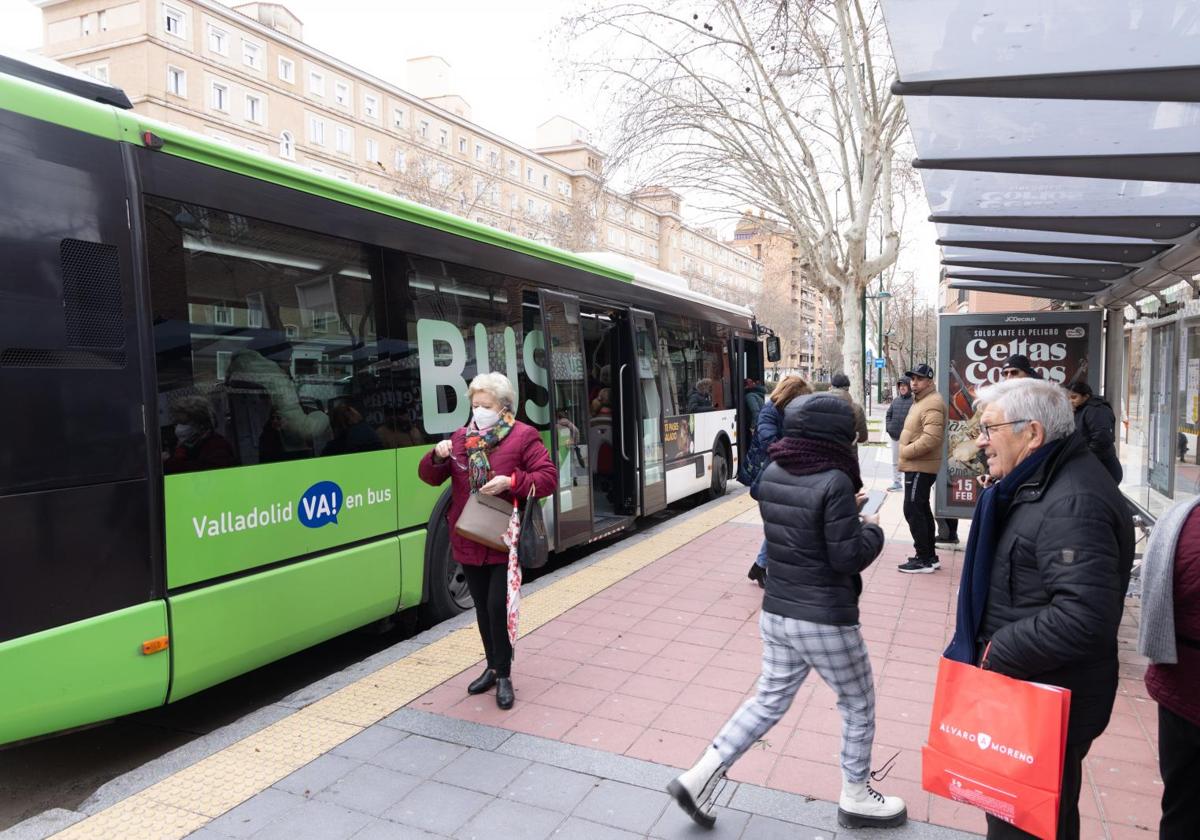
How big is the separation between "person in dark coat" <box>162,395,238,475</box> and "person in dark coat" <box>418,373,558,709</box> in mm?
994

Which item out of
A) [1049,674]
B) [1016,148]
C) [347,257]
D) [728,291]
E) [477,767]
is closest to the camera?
[1049,674]

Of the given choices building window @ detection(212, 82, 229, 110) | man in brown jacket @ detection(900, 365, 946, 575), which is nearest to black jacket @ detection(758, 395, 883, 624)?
man in brown jacket @ detection(900, 365, 946, 575)

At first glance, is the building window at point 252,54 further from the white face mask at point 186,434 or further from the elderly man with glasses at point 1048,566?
the elderly man with glasses at point 1048,566

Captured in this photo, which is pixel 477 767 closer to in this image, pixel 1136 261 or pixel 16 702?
pixel 16 702

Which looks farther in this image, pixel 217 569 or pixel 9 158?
pixel 217 569

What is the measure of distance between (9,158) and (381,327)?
225 cm

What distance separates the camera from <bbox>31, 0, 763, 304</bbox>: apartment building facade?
3791 centimetres

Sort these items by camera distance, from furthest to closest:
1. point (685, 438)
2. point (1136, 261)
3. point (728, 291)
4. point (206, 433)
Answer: point (728, 291)
point (685, 438)
point (1136, 261)
point (206, 433)

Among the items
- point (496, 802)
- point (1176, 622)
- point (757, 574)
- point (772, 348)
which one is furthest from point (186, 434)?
point (772, 348)

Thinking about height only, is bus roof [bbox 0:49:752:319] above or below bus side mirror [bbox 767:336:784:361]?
above

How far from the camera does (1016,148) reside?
430cm

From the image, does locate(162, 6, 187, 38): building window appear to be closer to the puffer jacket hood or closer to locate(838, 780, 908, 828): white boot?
the puffer jacket hood

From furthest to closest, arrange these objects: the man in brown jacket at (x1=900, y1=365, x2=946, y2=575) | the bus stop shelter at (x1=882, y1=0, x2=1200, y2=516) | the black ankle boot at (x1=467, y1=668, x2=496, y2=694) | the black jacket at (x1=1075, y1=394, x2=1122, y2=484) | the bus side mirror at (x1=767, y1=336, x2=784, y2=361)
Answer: the bus side mirror at (x1=767, y1=336, x2=784, y2=361)
the man in brown jacket at (x1=900, y1=365, x2=946, y2=575)
the black jacket at (x1=1075, y1=394, x2=1122, y2=484)
the black ankle boot at (x1=467, y1=668, x2=496, y2=694)
the bus stop shelter at (x1=882, y1=0, x2=1200, y2=516)

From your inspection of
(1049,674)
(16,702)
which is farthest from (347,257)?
(1049,674)
